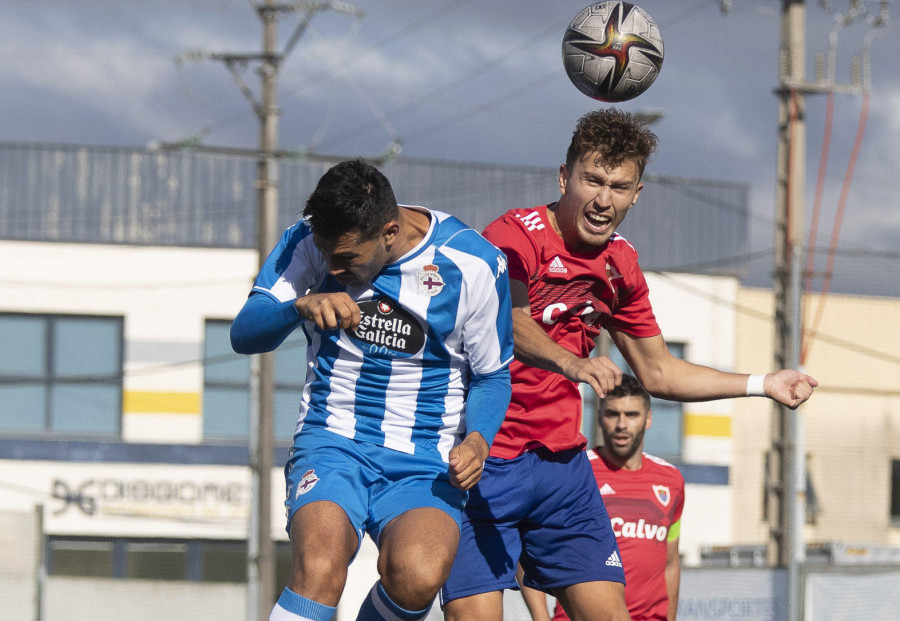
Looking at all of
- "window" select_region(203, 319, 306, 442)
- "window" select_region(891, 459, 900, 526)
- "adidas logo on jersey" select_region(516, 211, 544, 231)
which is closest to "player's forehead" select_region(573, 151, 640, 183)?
"adidas logo on jersey" select_region(516, 211, 544, 231)

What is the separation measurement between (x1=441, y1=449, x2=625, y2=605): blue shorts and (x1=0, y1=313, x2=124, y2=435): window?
20.7m

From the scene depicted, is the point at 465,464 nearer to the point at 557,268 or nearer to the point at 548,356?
the point at 548,356

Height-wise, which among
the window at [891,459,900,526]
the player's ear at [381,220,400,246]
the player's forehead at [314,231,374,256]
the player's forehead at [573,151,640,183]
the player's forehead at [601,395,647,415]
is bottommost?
Result: the window at [891,459,900,526]

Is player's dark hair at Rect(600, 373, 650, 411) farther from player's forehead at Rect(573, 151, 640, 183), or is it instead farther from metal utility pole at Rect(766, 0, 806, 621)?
metal utility pole at Rect(766, 0, 806, 621)

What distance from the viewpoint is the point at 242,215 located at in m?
26.2

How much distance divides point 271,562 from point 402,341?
13881 millimetres

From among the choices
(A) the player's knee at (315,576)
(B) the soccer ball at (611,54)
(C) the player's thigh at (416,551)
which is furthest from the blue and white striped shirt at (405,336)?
(B) the soccer ball at (611,54)

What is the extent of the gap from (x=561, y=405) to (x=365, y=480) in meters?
1.03

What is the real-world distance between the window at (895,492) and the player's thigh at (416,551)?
25.7m

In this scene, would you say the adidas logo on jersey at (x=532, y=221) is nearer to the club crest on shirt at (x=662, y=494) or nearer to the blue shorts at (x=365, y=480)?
the blue shorts at (x=365, y=480)

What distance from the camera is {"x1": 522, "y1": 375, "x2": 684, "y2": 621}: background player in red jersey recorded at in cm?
688

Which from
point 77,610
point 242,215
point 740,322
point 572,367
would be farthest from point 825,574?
point 242,215

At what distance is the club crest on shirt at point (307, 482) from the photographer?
4.39m

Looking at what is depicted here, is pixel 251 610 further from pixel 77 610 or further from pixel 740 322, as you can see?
pixel 740 322
